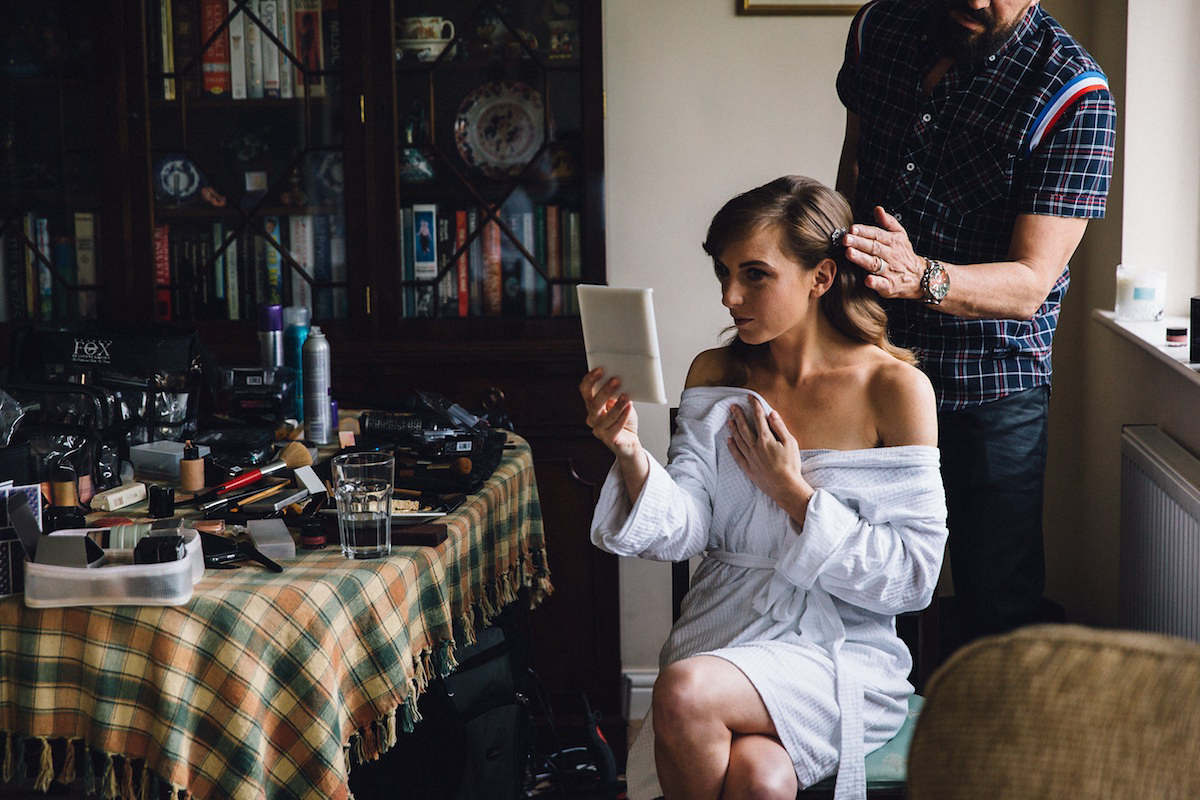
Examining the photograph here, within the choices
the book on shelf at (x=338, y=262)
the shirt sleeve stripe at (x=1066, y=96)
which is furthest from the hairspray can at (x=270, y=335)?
the shirt sleeve stripe at (x=1066, y=96)

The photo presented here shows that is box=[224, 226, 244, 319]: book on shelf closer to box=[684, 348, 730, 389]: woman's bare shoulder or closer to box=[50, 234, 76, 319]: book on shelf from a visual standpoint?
box=[50, 234, 76, 319]: book on shelf

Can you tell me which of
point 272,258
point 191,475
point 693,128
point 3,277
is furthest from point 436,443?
point 3,277

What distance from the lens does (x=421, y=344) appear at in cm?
270

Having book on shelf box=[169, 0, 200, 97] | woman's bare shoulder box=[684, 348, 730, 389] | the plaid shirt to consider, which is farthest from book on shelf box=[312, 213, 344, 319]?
the plaid shirt

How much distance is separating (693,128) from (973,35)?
1.08 meters

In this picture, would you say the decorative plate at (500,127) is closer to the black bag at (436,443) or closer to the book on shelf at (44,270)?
the black bag at (436,443)

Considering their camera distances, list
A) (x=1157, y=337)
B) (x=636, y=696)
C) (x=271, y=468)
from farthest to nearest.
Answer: (x=636, y=696) → (x=1157, y=337) → (x=271, y=468)

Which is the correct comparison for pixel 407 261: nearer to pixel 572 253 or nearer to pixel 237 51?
pixel 572 253

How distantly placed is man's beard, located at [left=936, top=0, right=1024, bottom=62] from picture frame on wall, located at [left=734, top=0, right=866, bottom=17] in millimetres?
929

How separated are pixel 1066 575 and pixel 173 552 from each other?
227 cm

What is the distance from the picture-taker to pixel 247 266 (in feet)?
9.23

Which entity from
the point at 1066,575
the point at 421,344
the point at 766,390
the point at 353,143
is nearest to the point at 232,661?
the point at 766,390

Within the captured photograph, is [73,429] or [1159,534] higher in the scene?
[73,429]

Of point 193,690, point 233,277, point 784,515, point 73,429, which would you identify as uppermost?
point 233,277
